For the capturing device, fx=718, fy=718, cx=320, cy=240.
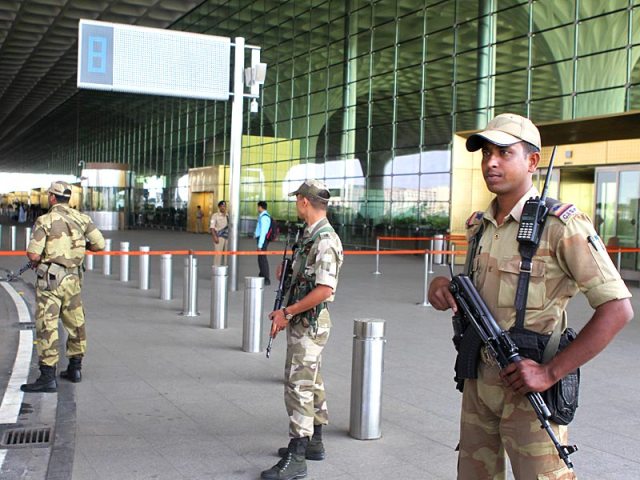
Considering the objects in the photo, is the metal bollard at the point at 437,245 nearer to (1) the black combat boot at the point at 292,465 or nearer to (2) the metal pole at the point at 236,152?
(2) the metal pole at the point at 236,152

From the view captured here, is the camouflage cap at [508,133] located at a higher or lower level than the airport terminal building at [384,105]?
lower

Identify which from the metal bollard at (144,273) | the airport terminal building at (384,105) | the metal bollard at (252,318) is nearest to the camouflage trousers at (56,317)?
the metal bollard at (252,318)

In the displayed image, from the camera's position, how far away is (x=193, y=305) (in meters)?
10.4

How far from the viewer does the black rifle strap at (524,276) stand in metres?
2.49

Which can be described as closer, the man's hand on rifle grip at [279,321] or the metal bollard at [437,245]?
the man's hand on rifle grip at [279,321]

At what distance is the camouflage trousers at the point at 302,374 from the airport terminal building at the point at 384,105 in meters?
12.6

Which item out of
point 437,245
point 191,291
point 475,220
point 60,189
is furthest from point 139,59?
point 437,245

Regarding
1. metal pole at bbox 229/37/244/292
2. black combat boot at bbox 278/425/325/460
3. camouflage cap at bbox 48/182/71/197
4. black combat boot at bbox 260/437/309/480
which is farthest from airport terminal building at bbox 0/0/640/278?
black combat boot at bbox 260/437/309/480

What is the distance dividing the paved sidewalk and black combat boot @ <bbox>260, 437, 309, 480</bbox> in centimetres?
14

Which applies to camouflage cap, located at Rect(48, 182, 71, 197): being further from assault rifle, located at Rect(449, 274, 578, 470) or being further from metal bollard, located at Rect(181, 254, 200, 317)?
assault rifle, located at Rect(449, 274, 578, 470)

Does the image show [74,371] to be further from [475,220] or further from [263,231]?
[263,231]

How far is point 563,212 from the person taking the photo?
8.09 feet

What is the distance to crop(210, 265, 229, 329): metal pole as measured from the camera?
932cm

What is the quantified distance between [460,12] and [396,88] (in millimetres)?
3919
